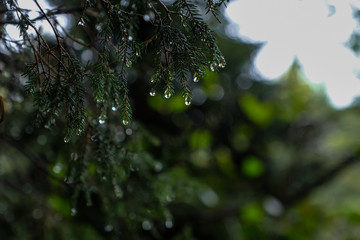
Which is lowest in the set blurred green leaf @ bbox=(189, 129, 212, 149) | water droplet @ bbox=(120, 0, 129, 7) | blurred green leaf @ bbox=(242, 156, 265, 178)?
water droplet @ bbox=(120, 0, 129, 7)

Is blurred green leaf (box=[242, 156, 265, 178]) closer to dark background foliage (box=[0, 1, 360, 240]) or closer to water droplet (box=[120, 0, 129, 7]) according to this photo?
dark background foliage (box=[0, 1, 360, 240])

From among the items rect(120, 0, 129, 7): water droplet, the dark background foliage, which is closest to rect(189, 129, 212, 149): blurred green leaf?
the dark background foliage

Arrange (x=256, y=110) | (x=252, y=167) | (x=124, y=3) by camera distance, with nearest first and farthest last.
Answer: (x=124, y=3) < (x=256, y=110) < (x=252, y=167)

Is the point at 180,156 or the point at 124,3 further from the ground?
the point at 180,156

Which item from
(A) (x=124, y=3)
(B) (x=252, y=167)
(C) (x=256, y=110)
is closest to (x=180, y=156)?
(C) (x=256, y=110)

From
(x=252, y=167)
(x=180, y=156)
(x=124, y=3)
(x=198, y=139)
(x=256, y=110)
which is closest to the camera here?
(x=124, y=3)

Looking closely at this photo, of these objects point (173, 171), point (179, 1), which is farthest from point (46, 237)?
point (179, 1)

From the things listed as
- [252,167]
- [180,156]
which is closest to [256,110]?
[252,167]

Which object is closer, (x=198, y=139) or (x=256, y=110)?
(x=198, y=139)

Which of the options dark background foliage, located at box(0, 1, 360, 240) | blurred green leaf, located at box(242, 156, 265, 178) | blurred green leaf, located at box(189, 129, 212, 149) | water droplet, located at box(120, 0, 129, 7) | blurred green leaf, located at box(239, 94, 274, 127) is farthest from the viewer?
blurred green leaf, located at box(242, 156, 265, 178)

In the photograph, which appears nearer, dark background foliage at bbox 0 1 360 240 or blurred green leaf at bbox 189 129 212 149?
dark background foliage at bbox 0 1 360 240

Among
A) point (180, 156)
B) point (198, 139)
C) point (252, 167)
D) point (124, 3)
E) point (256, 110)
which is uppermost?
point (256, 110)

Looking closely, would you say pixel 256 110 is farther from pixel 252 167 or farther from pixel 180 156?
pixel 180 156
